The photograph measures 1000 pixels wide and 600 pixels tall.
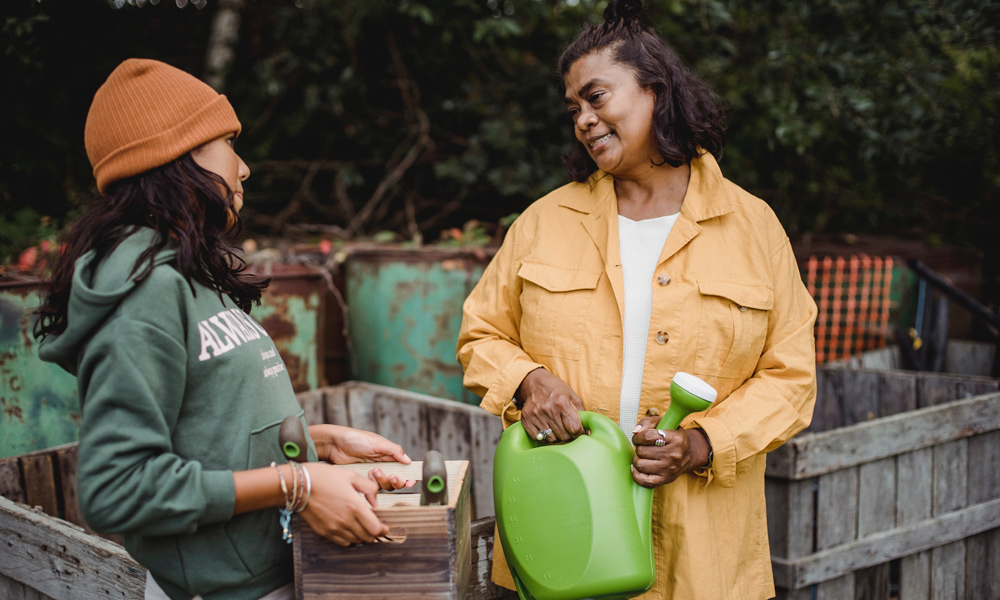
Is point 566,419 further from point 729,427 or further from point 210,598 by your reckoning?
point 210,598

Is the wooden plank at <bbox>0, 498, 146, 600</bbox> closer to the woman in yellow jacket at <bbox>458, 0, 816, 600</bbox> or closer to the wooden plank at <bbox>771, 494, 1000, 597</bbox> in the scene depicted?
the woman in yellow jacket at <bbox>458, 0, 816, 600</bbox>

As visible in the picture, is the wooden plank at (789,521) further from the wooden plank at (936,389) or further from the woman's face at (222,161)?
the woman's face at (222,161)

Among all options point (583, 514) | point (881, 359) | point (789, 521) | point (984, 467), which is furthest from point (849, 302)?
point (583, 514)

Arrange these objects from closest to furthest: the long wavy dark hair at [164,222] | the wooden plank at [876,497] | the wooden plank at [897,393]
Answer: the long wavy dark hair at [164,222]
the wooden plank at [876,497]
the wooden plank at [897,393]

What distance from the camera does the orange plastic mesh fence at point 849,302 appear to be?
4.49m

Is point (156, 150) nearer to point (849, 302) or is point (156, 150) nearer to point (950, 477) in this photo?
point (950, 477)

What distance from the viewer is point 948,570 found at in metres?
2.53

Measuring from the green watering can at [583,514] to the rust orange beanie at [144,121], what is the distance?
2.85ft

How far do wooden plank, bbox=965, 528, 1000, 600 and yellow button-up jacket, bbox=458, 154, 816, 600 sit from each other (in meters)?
1.48

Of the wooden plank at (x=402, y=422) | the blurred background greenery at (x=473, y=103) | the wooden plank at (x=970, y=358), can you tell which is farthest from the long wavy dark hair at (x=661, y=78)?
the wooden plank at (x=970, y=358)

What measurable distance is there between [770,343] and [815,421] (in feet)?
7.64

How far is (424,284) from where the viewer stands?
3.42 m

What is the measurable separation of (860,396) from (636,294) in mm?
2461

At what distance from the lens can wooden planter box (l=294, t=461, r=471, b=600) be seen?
105 cm
